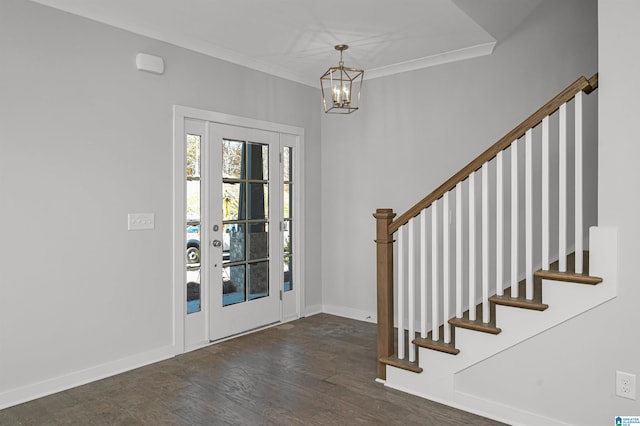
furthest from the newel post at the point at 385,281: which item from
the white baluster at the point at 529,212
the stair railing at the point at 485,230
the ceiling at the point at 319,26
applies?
the ceiling at the point at 319,26

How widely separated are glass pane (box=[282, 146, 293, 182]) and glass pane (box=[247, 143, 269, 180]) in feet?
0.82

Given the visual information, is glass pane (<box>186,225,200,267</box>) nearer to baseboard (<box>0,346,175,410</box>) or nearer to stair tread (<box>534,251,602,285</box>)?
baseboard (<box>0,346,175,410</box>)

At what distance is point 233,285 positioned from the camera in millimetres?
4211

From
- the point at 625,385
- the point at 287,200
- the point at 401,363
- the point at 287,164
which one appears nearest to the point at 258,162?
the point at 287,164

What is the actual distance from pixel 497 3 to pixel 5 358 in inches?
164

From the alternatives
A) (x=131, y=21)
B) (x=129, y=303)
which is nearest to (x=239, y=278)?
(x=129, y=303)

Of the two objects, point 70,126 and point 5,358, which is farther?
point 70,126

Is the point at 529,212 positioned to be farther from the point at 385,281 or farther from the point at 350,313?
the point at 350,313

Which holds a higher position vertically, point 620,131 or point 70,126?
point 70,126

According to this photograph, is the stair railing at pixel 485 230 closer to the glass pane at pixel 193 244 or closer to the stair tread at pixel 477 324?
the stair tread at pixel 477 324

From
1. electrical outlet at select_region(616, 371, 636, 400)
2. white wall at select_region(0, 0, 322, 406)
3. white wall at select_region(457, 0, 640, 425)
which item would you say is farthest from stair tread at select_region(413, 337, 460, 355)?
white wall at select_region(0, 0, 322, 406)

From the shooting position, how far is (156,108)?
3574 millimetres

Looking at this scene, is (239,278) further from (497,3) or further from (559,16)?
(559,16)

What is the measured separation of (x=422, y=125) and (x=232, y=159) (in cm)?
187
